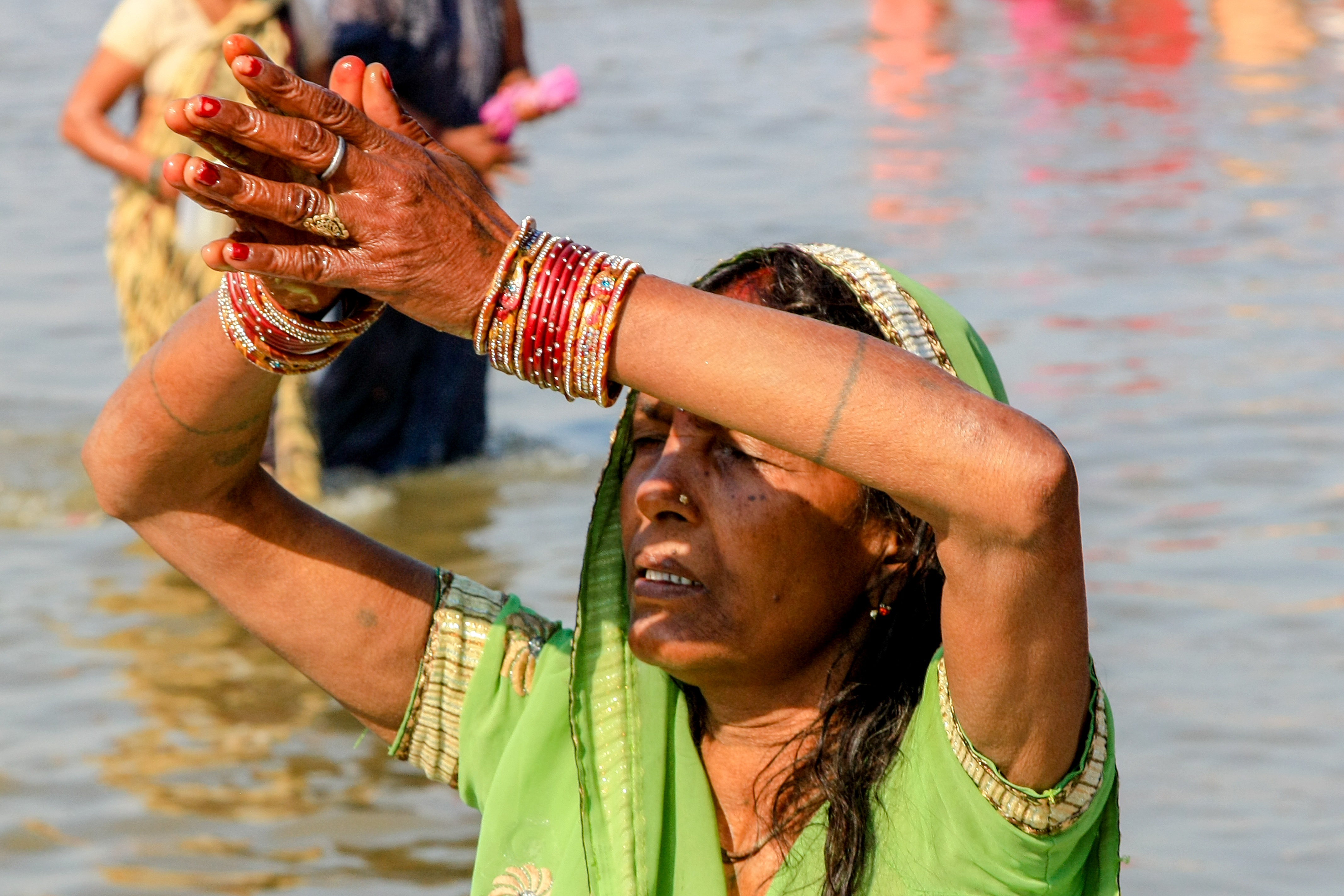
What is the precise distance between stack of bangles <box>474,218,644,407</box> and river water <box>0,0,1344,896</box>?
228 centimetres

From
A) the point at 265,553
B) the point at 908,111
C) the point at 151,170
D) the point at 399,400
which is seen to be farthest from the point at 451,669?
the point at 908,111

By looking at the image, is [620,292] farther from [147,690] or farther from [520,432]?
[520,432]

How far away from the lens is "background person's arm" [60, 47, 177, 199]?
5.48 m

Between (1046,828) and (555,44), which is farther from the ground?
(1046,828)

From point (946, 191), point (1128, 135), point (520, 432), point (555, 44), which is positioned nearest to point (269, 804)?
point (520, 432)

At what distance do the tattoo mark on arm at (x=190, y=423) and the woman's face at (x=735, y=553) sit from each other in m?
0.50

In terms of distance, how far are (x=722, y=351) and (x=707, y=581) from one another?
1.67 feet

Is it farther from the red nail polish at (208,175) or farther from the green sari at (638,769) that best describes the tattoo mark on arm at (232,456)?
the red nail polish at (208,175)

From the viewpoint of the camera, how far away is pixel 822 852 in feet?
6.58

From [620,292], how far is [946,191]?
29.8ft

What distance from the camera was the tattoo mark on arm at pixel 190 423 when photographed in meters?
2.17

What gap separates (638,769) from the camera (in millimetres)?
2143

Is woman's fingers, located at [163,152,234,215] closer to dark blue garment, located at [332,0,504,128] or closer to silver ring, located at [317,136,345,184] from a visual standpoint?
silver ring, located at [317,136,345,184]

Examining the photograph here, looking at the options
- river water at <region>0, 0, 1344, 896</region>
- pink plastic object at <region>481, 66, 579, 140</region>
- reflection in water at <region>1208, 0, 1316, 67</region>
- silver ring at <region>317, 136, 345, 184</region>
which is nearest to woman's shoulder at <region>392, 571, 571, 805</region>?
silver ring at <region>317, 136, 345, 184</region>
